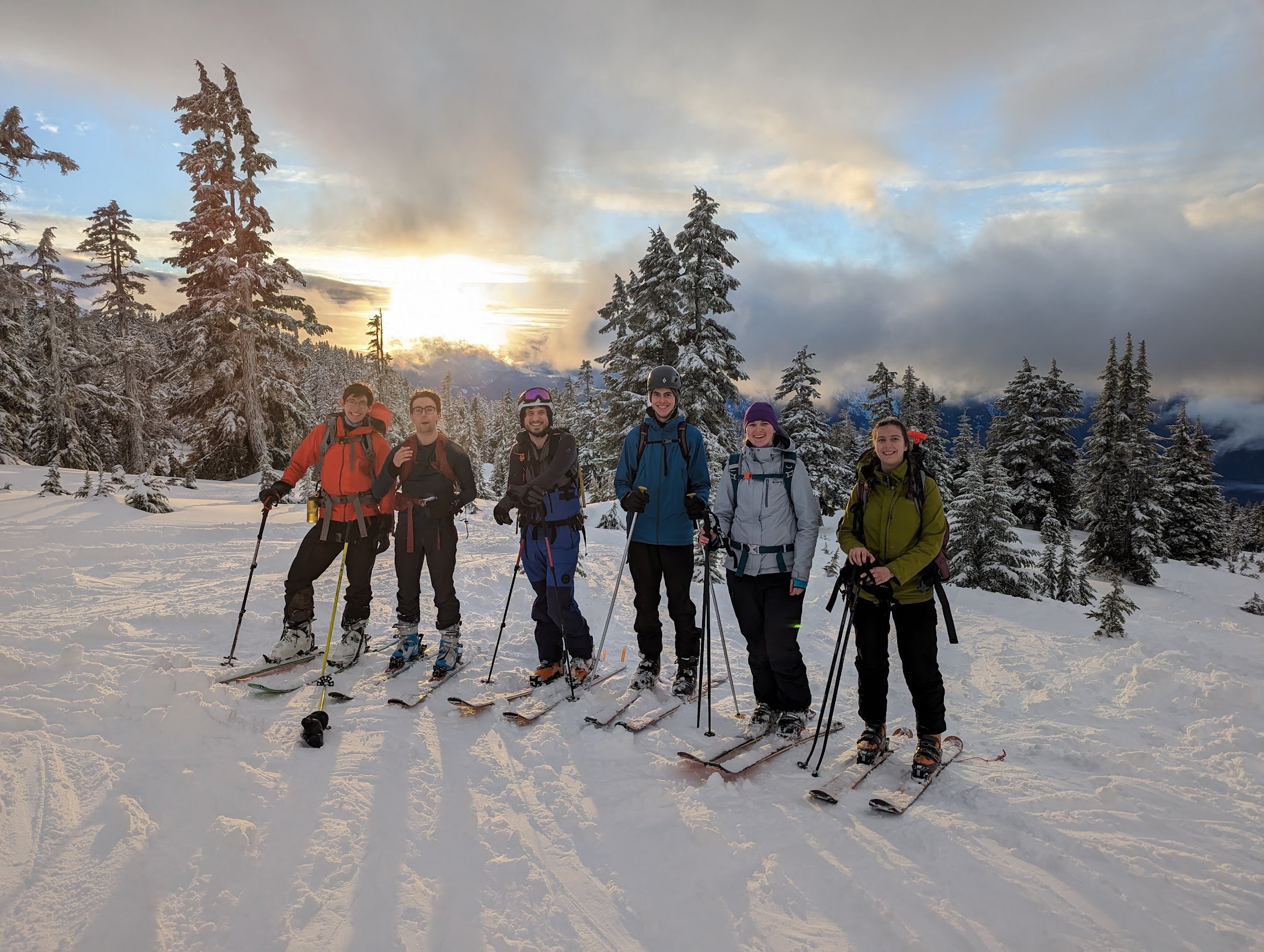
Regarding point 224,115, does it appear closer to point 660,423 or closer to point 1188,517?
point 660,423

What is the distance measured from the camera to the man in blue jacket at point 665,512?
6.04 metres

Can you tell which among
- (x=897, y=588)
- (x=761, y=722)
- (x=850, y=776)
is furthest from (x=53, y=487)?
(x=897, y=588)

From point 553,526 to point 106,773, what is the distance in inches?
151

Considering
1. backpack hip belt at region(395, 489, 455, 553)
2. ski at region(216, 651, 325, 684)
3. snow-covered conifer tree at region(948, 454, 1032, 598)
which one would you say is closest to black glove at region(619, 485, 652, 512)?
backpack hip belt at region(395, 489, 455, 553)

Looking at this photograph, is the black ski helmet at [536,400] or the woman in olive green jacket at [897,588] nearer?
the woman in olive green jacket at [897,588]

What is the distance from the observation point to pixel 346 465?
21.2ft

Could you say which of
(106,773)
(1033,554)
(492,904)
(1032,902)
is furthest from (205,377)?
(1033,554)

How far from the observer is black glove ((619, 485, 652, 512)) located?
5773 millimetres

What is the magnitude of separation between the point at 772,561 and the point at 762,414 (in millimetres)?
1410

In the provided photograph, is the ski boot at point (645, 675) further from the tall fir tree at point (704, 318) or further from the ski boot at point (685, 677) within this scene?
the tall fir tree at point (704, 318)

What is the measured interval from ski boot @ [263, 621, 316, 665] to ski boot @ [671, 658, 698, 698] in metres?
4.19

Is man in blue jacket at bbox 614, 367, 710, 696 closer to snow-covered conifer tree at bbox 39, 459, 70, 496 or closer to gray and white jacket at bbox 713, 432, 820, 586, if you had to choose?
gray and white jacket at bbox 713, 432, 820, 586

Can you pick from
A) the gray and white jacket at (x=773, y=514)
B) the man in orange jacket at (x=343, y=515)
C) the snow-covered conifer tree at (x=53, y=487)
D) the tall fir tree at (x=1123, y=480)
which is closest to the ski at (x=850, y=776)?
the gray and white jacket at (x=773, y=514)

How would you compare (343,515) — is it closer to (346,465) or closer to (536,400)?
(346,465)
